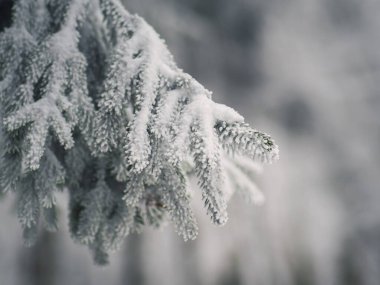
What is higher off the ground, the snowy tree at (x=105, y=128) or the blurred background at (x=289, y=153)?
the blurred background at (x=289, y=153)

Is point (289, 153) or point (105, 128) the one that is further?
point (289, 153)

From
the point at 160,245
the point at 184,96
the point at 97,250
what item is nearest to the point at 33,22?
the point at 184,96

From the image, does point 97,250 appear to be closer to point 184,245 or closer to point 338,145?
point 184,245

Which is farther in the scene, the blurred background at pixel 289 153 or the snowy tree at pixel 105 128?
the blurred background at pixel 289 153

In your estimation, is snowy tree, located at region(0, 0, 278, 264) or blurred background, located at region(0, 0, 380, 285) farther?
blurred background, located at region(0, 0, 380, 285)

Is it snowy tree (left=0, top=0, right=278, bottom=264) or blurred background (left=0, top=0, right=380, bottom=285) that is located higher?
blurred background (left=0, top=0, right=380, bottom=285)
